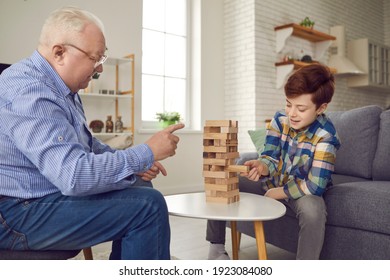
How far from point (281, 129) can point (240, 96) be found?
309 cm

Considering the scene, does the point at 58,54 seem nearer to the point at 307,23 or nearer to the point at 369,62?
the point at 307,23

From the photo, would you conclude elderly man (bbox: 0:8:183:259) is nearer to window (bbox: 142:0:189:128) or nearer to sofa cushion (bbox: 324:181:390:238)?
sofa cushion (bbox: 324:181:390:238)

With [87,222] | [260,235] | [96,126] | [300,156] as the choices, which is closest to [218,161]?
[260,235]

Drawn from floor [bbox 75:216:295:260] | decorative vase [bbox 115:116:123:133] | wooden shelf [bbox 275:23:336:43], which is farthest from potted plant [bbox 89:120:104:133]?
wooden shelf [bbox 275:23:336:43]

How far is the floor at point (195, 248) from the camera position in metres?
2.07

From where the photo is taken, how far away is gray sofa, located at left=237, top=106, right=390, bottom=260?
1548 millimetres

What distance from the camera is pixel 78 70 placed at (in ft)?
3.69

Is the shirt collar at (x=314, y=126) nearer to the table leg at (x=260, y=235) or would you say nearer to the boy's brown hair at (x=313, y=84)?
the boy's brown hair at (x=313, y=84)

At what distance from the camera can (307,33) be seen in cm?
511

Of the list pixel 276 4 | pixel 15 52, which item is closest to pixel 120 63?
pixel 15 52

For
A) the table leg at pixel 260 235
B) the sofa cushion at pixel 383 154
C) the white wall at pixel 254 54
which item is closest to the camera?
the table leg at pixel 260 235

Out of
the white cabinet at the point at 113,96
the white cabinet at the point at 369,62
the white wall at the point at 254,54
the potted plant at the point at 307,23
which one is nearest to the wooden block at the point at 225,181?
the white cabinet at the point at 113,96

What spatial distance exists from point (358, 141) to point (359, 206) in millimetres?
668

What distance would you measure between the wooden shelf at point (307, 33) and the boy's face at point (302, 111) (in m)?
3.46
